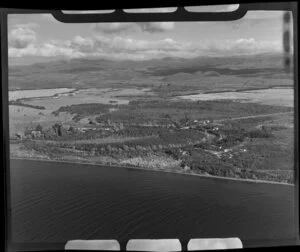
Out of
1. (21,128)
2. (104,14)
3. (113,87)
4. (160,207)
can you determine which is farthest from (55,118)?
(104,14)

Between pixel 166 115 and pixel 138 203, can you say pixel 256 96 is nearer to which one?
pixel 166 115

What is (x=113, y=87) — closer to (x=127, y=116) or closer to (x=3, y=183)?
(x=127, y=116)

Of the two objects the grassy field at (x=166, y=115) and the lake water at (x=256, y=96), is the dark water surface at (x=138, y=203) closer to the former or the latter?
the grassy field at (x=166, y=115)

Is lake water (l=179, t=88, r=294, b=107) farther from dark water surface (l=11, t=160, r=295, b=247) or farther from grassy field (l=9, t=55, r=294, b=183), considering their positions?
dark water surface (l=11, t=160, r=295, b=247)


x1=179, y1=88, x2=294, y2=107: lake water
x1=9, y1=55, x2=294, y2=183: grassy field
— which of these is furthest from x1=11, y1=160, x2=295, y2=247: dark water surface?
x1=179, y1=88, x2=294, y2=107: lake water

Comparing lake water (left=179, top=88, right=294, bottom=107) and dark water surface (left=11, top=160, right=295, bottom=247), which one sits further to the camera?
lake water (left=179, top=88, right=294, bottom=107)
